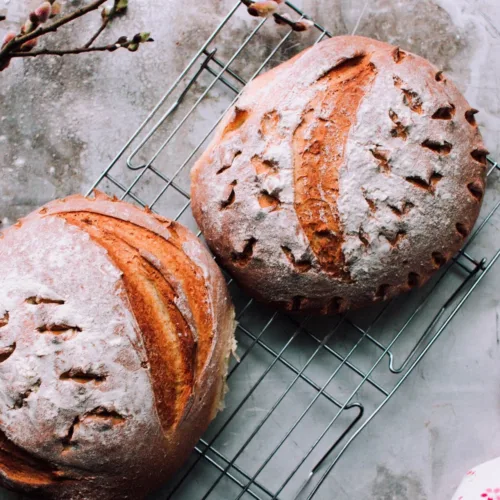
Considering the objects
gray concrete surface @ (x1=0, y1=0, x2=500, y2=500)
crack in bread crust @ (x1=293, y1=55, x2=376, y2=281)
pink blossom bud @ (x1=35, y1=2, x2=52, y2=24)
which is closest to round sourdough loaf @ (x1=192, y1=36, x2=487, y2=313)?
crack in bread crust @ (x1=293, y1=55, x2=376, y2=281)

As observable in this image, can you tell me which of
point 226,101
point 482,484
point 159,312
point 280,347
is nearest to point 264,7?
point 226,101

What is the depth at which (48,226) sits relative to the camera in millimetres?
1805

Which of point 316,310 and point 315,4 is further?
point 315,4

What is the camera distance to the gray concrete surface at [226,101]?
216 cm

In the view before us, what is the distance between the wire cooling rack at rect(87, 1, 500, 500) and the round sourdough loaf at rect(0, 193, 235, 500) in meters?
0.30

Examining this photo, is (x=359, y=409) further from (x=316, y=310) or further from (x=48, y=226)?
(x=48, y=226)

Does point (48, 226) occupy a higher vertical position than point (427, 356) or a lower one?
lower

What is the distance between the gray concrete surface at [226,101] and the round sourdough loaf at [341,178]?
0.98 feet

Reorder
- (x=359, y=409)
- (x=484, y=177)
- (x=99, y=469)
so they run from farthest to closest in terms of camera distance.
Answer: (x=359, y=409) < (x=484, y=177) < (x=99, y=469)

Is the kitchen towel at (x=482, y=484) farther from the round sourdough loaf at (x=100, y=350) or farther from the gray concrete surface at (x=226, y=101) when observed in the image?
the round sourdough loaf at (x=100, y=350)

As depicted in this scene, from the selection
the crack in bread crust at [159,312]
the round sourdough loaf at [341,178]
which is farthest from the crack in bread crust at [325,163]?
the crack in bread crust at [159,312]

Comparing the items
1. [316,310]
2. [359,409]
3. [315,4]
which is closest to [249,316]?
[316,310]

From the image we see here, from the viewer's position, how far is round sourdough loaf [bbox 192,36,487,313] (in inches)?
73.1

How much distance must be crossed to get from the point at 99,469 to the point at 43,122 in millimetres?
1148
